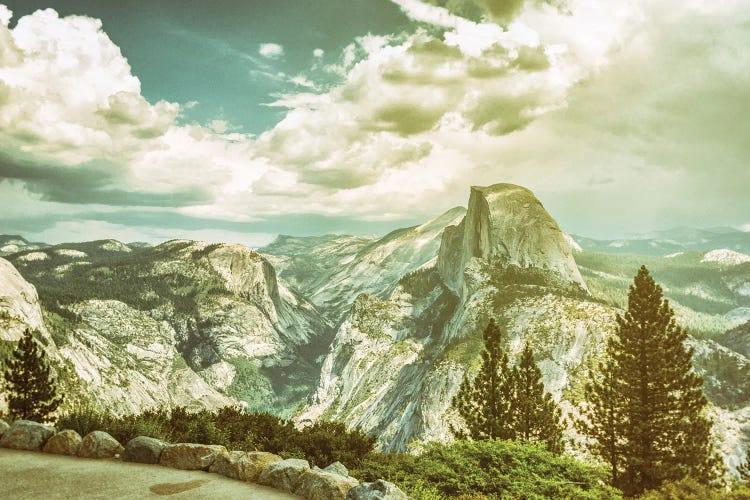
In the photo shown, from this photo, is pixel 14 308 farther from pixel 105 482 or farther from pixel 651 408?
pixel 651 408

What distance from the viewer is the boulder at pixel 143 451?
15.4m

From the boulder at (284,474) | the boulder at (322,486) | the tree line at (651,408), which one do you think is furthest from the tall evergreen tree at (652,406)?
the boulder at (284,474)

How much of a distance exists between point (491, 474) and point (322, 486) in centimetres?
787

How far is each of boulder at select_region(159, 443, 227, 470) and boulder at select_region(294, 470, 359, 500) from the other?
4.01 metres

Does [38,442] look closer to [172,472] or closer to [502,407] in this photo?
[172,472]

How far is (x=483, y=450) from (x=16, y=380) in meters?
43.4

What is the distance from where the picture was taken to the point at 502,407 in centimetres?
3797

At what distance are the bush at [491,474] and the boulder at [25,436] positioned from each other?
1246cm

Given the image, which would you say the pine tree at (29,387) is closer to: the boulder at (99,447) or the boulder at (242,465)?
the boulder at (99,447)

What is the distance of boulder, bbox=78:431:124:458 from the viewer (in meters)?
15.9

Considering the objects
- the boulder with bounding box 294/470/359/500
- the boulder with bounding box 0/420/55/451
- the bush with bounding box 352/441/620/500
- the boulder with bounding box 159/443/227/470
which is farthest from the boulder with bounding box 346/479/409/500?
the boulder with bounding box 0/420/55/451

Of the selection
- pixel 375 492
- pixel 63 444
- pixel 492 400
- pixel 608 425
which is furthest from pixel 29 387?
pixel 608 425

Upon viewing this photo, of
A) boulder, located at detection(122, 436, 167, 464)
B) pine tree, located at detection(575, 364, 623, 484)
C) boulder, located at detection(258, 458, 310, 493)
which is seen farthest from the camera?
pine tree, located at detection(575, 364, 623, 484)

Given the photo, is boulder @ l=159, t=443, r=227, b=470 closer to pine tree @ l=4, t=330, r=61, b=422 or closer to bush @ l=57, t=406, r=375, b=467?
bush @ l=57, t=406, r=375, b=467
